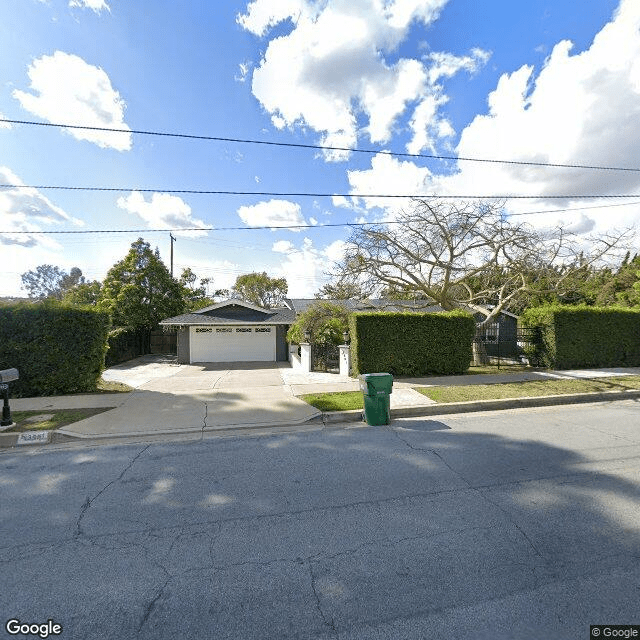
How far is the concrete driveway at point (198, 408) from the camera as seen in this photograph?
255 inches

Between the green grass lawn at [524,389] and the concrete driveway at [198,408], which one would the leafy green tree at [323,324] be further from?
the green grass lawn at [524,389]

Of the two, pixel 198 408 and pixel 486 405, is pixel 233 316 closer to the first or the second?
pixel 198 408

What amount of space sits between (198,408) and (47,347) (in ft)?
16.1

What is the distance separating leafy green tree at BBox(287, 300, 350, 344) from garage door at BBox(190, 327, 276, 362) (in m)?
3.59

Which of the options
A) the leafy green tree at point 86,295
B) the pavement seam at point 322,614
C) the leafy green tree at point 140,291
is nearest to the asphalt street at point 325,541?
the pavement seam at point 322,614

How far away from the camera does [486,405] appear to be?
25.7ft

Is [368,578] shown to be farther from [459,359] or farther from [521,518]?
[459,359]

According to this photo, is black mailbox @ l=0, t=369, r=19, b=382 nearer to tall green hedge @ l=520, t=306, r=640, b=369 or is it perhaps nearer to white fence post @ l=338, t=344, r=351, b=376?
white fence post @ l=338, t=344, r=351, b=376

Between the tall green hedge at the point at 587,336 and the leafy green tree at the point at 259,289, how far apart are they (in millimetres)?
31427

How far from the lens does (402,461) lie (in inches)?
187

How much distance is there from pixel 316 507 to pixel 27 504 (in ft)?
10.4

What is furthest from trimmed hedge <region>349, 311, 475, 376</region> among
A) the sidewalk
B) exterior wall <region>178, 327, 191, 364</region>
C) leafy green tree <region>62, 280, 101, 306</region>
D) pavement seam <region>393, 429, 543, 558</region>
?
leafy green tree <region>62, 280, 101, 306</region>

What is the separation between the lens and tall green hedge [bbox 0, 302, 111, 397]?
896cm

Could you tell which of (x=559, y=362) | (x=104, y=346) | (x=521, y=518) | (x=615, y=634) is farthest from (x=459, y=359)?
(x=104, y=346)
